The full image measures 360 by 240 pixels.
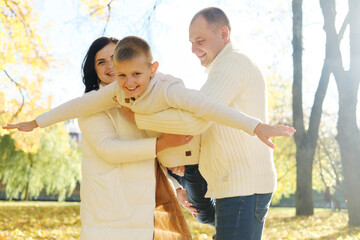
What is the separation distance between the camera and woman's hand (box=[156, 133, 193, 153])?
2.21m

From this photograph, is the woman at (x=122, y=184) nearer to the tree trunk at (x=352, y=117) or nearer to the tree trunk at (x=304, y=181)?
the tree trunk at (x=352, y=117)

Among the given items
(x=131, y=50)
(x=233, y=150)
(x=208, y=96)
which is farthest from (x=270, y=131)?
(x=131, y=50)

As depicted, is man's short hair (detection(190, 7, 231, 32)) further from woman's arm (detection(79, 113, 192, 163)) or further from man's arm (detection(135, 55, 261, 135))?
woman's arm (detection(79, 113, 192, 163))

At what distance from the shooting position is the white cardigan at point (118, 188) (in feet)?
7.20

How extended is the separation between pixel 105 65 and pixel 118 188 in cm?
93

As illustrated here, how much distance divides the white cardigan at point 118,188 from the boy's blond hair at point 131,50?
1.40 feet

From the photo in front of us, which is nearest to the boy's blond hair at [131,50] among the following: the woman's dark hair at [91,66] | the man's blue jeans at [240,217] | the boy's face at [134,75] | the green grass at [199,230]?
the boy's face at [134,75]

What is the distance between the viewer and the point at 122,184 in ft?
7.38

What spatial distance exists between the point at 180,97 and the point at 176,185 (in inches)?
33.2

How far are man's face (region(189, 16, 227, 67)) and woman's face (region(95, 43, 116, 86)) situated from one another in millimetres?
641

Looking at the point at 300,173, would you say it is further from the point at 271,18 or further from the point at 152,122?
the point at 152,122

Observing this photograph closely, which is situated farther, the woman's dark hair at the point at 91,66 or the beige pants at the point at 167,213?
the woman's dark hair at the point at 91,66

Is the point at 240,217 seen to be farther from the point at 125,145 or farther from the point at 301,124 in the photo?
the point at 301,124

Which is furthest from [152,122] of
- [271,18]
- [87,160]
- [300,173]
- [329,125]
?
[329,125]
